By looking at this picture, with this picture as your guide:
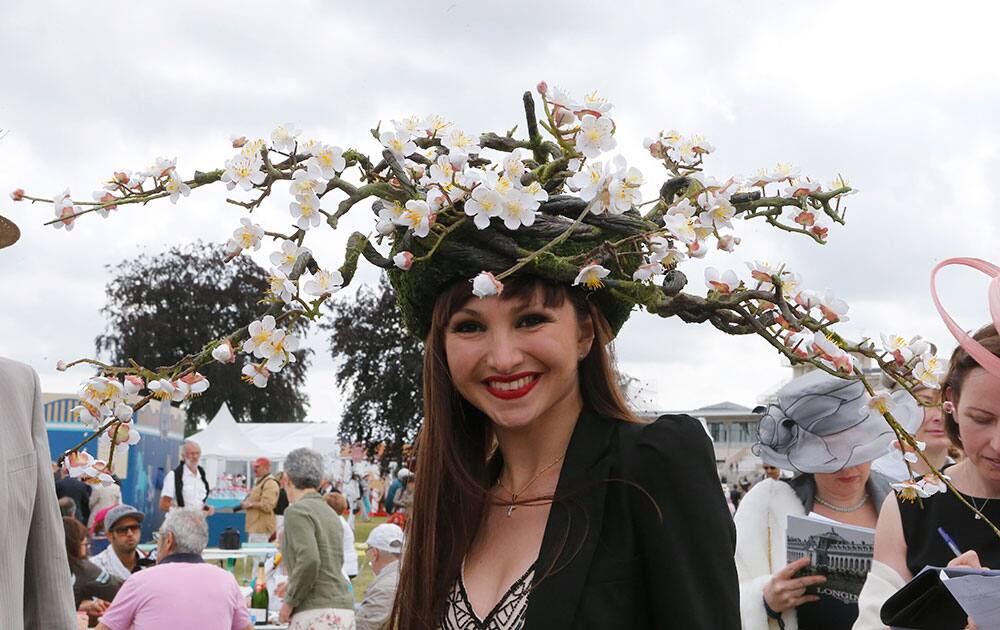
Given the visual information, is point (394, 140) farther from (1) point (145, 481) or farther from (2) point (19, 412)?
(1) point (145, 481)

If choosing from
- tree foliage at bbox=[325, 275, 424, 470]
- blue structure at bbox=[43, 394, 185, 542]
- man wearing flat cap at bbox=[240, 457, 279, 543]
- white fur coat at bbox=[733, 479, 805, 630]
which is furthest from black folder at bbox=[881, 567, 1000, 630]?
tree foliage at bbox=[325, 275, 424, 470]

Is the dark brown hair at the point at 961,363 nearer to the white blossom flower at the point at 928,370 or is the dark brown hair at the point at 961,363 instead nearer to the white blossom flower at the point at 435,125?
the white blossom flower at the point at 928,370

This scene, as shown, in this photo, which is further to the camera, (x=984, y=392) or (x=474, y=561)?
(x=984, y=392)

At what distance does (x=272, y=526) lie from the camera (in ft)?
37.2

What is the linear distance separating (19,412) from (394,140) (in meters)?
1.04

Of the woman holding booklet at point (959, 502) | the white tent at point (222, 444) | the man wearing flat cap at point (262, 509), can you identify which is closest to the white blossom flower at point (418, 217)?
the woman holding booklet at point (959, 502)

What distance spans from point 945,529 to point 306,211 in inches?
65.2

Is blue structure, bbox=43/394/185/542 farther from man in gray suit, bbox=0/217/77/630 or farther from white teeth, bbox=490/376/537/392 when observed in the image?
white teeth, bbox=490/376/537/392

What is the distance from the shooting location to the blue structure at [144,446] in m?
14.0

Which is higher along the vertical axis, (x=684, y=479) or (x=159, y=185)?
(x=159, y=185)

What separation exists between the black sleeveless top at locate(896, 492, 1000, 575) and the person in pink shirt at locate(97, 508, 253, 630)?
3379 millimetres

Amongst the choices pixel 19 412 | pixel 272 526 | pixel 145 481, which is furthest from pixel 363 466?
pixel 19 412

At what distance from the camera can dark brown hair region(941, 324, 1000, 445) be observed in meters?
2.26

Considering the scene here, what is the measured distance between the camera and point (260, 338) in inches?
77.1
